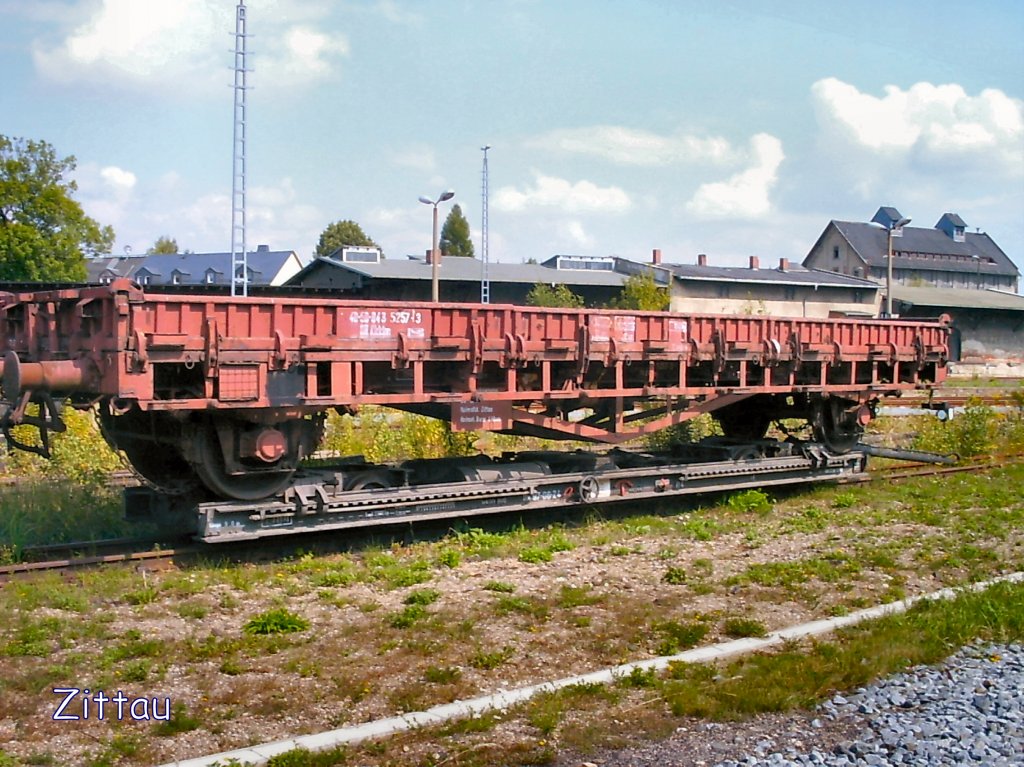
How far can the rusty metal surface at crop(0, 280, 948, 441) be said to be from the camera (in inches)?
371

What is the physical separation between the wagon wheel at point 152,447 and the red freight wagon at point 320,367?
0.8 inches

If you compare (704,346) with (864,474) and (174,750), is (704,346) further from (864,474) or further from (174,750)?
(174,750)

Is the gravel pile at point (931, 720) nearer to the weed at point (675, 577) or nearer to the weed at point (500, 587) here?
the weed at point (675, 577)

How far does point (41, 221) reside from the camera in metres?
53.0

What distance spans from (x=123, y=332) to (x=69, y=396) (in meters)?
1.44

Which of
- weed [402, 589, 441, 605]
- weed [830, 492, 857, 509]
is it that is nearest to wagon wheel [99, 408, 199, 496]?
weed [402, 589, 441, 605]

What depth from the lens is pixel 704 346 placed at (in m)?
13.7

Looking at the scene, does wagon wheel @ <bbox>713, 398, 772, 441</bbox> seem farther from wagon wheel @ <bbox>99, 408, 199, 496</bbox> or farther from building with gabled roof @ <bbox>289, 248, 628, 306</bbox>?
building with gabled roof @ <bbox>289, 248, 628, 306</bbox>

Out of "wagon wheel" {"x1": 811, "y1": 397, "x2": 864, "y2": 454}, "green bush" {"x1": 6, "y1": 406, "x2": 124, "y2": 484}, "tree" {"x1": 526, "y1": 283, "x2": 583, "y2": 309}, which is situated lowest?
"green bush" {"x1": 6, "y1": 406, "x2": 124, "y2": 484}

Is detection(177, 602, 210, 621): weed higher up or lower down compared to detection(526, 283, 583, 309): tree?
lower down

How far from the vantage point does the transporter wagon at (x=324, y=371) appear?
9484 millimetres

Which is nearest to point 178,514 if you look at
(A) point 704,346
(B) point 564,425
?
(B) point 564,425

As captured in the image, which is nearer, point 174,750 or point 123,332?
point 174,750

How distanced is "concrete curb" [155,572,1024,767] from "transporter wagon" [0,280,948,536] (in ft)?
14.8
